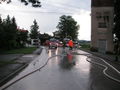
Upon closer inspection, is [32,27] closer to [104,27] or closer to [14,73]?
[104,27]

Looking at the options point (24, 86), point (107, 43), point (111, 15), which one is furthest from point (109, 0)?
point (24, 86)

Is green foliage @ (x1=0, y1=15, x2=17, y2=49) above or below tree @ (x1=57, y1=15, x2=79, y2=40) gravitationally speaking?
below

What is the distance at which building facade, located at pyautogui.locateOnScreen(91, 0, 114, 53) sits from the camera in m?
51.2

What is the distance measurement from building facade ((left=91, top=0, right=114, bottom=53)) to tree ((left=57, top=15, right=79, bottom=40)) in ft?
263

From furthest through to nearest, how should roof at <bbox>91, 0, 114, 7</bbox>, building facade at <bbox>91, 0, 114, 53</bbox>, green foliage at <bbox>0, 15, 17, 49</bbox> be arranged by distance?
1. roof at <bbox>91, 0, 114, 7</bbox>
2. building facade at <bbox>91, 0, 114, 53</bbox>
3. green foliage at <bbox>0, 15, 17, 49</bbox>

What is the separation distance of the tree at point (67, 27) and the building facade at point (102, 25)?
80131mm

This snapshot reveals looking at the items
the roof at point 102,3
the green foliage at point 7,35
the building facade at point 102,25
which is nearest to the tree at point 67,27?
the roof at point 102,3

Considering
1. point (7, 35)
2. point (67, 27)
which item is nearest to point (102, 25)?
point (7, 35)

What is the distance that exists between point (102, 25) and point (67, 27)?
87182 millimetres

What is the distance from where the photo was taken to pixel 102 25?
5216cm

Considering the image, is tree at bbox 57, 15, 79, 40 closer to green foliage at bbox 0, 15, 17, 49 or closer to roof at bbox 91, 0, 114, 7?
roof at bbox 91, 0, 114, 7

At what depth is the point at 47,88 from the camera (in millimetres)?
11555

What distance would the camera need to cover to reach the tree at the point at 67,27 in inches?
5337

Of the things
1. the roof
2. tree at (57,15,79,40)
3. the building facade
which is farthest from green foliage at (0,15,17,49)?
tree at (57,15,79,40)
